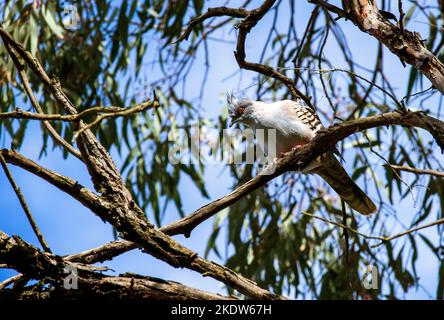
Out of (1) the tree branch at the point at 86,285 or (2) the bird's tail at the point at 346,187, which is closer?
(1) the tree branch at the point at 86,285

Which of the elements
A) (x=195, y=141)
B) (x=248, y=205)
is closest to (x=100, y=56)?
(x=195, y=141)

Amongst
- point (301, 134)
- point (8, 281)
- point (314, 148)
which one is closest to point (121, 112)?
point (8, 281)

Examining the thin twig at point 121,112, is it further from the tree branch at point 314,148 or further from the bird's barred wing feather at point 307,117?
the bird's barred wing feather at point 307,117

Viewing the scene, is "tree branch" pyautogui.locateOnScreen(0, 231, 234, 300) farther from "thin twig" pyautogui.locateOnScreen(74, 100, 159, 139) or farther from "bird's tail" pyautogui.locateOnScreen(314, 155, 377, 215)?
"bird's tail" pyautogui.locateOnScreen(314, 155, 377, 215)

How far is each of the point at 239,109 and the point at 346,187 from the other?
743 mm

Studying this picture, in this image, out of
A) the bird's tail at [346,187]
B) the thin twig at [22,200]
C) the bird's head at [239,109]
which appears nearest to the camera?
the thin twig at [22,200]

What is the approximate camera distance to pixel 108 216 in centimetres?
210

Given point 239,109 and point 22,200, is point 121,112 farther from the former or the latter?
point 239,109

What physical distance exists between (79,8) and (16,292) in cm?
332

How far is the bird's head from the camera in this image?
3.61 meters

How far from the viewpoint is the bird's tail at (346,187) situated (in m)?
3.27

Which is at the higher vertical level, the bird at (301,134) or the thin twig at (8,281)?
the bird at (301,134)

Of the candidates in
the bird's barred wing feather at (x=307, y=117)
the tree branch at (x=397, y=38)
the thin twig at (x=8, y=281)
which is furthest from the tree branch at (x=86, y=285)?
the bird's barred wing feather at (x=307, y=117)

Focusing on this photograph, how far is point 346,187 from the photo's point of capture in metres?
3.31
